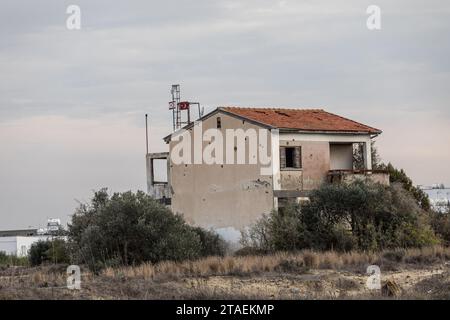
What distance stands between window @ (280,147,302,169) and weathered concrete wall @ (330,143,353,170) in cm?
370

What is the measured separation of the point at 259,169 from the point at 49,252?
12.6 meters

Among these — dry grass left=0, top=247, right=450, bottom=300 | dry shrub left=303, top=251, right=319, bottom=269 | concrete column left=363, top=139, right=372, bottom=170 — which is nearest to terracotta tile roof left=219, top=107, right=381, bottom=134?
concrete column left=363, top=139, right=372, bottom=170

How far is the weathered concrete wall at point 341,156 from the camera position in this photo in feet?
191

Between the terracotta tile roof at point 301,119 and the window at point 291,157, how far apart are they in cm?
121

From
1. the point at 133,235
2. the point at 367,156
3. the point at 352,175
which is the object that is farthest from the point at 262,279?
the point at 367,156

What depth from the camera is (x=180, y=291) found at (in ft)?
84.5

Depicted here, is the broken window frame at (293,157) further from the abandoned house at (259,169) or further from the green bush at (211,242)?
the green bush at (211,242)

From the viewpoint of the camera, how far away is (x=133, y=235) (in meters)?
41.4

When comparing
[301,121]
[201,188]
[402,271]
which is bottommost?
[402,271]

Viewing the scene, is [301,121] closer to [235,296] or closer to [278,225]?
[278,225]

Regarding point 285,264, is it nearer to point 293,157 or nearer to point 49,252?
point 293,157

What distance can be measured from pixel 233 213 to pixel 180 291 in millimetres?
29158

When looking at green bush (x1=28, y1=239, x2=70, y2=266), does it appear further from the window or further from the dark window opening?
the window
